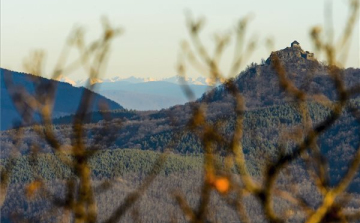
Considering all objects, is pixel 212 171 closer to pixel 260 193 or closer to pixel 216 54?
pixel 260 193

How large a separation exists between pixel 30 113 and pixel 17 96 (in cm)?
39

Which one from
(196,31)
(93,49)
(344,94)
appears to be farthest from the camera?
(93,49)

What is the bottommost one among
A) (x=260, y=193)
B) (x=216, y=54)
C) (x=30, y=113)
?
(x=260, y=193)

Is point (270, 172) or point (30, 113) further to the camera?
point (30, 113)

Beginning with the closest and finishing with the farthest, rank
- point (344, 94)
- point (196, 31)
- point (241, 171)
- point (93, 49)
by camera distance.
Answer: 1. point (344, 94)
2. point (241, 171)
3. point (196, 31)
4. point (93, 49)

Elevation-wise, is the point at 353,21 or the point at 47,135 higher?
the point at 353,21

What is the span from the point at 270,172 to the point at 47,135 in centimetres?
377

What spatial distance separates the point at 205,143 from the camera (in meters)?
12.4

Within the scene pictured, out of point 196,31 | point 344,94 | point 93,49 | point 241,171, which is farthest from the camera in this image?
point 93,49

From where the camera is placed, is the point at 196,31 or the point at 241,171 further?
the point at 196,31

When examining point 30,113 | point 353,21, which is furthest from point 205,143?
point 30,113

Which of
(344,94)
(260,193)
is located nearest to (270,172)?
(260,193)

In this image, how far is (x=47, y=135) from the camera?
13773 millimetres

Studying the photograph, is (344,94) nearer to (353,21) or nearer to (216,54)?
(353,21)
